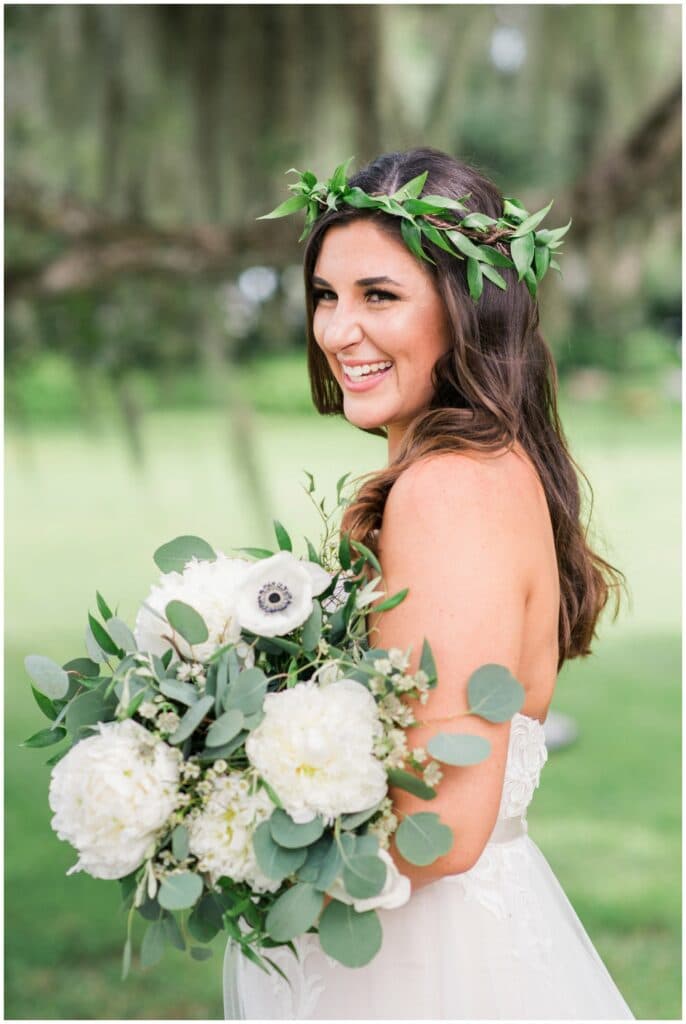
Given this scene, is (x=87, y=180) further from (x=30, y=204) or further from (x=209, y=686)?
(x=209, y=686)

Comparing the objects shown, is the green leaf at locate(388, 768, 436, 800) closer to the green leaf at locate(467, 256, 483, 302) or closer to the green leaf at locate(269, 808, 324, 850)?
the green leaf at locate(269, 808, 324, 850)

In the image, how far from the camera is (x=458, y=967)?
1.63 metres

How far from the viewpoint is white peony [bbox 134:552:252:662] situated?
1493 millimetres

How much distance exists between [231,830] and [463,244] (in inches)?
36.4

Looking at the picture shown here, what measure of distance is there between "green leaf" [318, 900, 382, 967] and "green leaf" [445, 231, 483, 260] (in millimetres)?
961

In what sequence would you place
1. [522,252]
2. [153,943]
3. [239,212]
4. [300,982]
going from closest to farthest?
1. [153,943]
2. [300,982]
3. [522,252]
4. [239,212]

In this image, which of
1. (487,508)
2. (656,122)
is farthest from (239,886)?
(656,122)

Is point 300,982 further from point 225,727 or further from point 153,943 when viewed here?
point 225,727

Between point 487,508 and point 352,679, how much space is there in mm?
304

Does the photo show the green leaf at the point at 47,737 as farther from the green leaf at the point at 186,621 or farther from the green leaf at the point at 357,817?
the green leaf at the point at 357,817

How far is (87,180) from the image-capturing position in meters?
5.72

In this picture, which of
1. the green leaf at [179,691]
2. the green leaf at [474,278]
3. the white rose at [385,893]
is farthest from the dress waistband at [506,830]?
the green leaf at [474,278]

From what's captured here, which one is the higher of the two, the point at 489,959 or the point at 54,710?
the point at 54,710

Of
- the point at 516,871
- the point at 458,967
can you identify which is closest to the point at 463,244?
the point at 516,871
